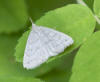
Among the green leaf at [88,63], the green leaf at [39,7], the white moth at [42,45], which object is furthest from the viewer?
the green leaf at [39,7]

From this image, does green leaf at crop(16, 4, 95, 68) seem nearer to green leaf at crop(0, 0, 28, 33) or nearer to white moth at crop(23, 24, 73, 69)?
white moth at crop(23, 24, 73, 69)

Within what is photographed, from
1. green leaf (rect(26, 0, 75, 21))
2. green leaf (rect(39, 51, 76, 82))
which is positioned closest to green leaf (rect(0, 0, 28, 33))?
green leaf (rect(26, 0, 75, 21))

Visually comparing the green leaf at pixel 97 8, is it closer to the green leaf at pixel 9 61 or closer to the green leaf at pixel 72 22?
the green leaf at pixel 72 22

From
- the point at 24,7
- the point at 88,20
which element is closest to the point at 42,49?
the point at 88,20

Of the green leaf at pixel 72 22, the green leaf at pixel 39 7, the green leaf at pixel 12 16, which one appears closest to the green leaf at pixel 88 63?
the green leaf at pixel 72 22

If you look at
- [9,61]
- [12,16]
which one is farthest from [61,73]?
[12,16]

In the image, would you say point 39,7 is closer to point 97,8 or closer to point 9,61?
point 9,61

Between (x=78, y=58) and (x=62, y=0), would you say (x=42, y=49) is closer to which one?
(x=78, y=58)
